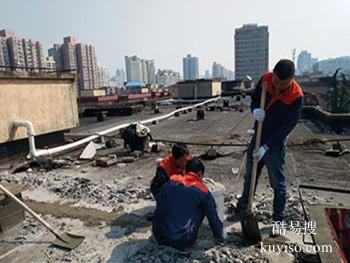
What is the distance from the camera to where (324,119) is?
541 inches

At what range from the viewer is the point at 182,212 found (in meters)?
2.84

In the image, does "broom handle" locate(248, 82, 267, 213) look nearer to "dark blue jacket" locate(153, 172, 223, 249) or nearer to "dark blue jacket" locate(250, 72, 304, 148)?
"dark blue jacket" locate(250, 72, 304, 148)

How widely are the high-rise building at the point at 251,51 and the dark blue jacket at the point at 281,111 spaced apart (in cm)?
8909

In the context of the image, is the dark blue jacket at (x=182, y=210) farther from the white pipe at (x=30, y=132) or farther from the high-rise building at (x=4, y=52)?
the high-rise building at (x=4, y=52)

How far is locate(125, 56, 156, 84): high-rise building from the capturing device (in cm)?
12975

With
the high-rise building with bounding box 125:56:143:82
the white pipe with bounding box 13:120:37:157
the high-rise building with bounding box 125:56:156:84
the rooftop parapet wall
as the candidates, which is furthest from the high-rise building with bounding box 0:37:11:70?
the high-rise building with bounding box 125:56:143:82

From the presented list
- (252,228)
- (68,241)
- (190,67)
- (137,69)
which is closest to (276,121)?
(252,228)

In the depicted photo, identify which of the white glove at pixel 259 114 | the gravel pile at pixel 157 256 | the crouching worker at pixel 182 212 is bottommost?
the gravel pile at pixel 157 256

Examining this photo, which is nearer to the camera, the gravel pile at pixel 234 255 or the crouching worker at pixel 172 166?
the gravel pile at pixel 234 255

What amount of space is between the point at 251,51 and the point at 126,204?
96806 mm

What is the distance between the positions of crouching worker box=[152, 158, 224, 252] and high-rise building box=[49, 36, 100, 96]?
70.8 metres

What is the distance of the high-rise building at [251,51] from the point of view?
9090cm

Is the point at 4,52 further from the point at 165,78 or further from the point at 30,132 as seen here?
the point at 165,78

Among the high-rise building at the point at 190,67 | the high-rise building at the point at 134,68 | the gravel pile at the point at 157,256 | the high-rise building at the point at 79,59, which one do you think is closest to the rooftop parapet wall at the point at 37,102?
the gravel pile at the point at 157,256
